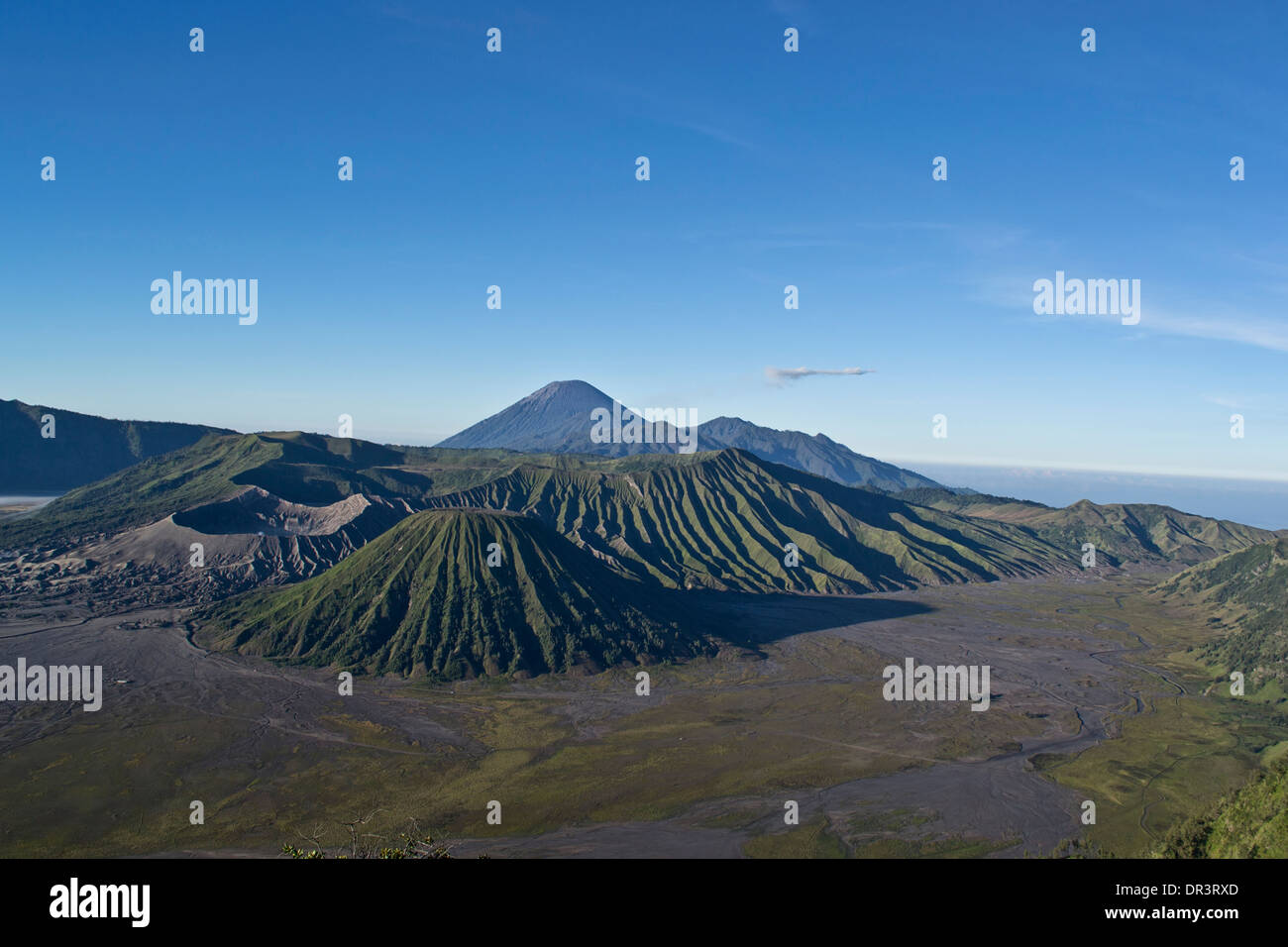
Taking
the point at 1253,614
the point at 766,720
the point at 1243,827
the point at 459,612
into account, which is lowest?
the point at 766,720

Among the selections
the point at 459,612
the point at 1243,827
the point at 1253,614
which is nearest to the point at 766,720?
the point at 1243,827

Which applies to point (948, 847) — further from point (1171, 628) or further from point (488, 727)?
point (1171, 628)

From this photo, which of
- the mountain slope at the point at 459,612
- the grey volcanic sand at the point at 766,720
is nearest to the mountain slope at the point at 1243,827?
the grey volcanic sand at the point at 766,720

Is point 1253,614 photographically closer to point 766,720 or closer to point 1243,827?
point 766,720

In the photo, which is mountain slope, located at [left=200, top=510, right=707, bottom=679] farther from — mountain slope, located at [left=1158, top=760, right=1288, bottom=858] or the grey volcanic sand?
mountain slope, located at [left=1158, top=760, right=1288, bottom=858]

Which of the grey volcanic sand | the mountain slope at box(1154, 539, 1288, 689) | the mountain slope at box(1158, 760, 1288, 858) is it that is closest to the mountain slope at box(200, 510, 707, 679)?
the grey volcanic sand
